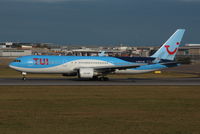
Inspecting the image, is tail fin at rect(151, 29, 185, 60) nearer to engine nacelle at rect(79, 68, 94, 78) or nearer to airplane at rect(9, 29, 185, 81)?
A: airplane at rect(9, 29, 185, 81)

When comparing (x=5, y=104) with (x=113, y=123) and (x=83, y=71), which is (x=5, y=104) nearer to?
(x=113, y=123)

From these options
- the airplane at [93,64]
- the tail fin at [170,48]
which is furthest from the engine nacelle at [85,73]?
the tail fin at [170,48]

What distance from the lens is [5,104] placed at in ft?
80.6

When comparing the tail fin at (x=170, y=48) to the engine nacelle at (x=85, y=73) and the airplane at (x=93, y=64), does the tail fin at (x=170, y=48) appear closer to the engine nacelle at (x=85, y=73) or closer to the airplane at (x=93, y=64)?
the airplane at (x=93, y=64)

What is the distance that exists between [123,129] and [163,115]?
4.80 metres

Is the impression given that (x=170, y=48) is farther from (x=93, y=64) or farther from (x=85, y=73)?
(x=85, y=73)

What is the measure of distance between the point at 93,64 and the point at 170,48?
1204 cm

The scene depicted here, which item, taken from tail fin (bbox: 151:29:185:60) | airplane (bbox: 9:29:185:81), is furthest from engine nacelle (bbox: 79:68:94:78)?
tail fin (bbox: 151:29:185:60)

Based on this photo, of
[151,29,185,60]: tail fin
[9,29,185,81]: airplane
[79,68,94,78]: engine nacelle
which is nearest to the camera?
[79,68,94,78]: engine nacelle

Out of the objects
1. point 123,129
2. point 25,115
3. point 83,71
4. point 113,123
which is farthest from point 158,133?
point 83,71

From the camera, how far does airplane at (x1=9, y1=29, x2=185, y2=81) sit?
48.0 m

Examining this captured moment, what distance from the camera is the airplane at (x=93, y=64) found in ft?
158

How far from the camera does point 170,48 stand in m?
54.3

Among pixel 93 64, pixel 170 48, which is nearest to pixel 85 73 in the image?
pixel 93 64
